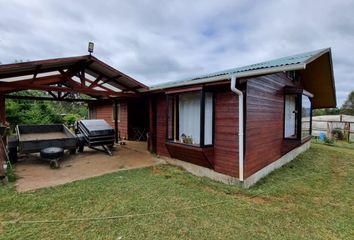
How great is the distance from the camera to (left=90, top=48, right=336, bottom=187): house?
488 cm

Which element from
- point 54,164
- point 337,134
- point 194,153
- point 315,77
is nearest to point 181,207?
point 194,153

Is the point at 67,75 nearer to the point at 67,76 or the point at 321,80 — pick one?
the point at 67,76

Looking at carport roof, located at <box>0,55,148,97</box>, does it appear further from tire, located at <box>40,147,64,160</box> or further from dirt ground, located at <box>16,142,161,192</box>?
dirt ground, located at <box>16,142,161,192</box>

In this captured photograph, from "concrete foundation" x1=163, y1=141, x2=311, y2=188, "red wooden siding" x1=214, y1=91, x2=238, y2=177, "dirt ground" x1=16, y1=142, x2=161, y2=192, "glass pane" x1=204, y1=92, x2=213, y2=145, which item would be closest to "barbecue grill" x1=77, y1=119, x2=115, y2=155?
"dirt ground" x1=16, y1=142, x2=161, y2=192

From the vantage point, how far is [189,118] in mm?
5723

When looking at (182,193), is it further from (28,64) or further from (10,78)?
(10,78)

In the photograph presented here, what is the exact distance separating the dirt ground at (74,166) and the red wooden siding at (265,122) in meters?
3.12

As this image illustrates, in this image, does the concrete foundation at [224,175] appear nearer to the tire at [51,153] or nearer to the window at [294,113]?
the window at [294,113]

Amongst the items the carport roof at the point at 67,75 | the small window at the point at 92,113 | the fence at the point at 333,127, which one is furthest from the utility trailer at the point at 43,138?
the fence at the point at 333,127

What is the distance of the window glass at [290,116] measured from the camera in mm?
7613

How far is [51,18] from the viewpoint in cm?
959

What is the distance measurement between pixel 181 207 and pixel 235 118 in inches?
96.0

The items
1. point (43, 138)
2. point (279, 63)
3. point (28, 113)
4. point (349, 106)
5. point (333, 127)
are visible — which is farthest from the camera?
point (349, 106)

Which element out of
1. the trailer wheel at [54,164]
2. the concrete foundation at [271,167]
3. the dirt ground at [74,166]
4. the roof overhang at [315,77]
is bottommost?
the concrete foundation at [271,167]
